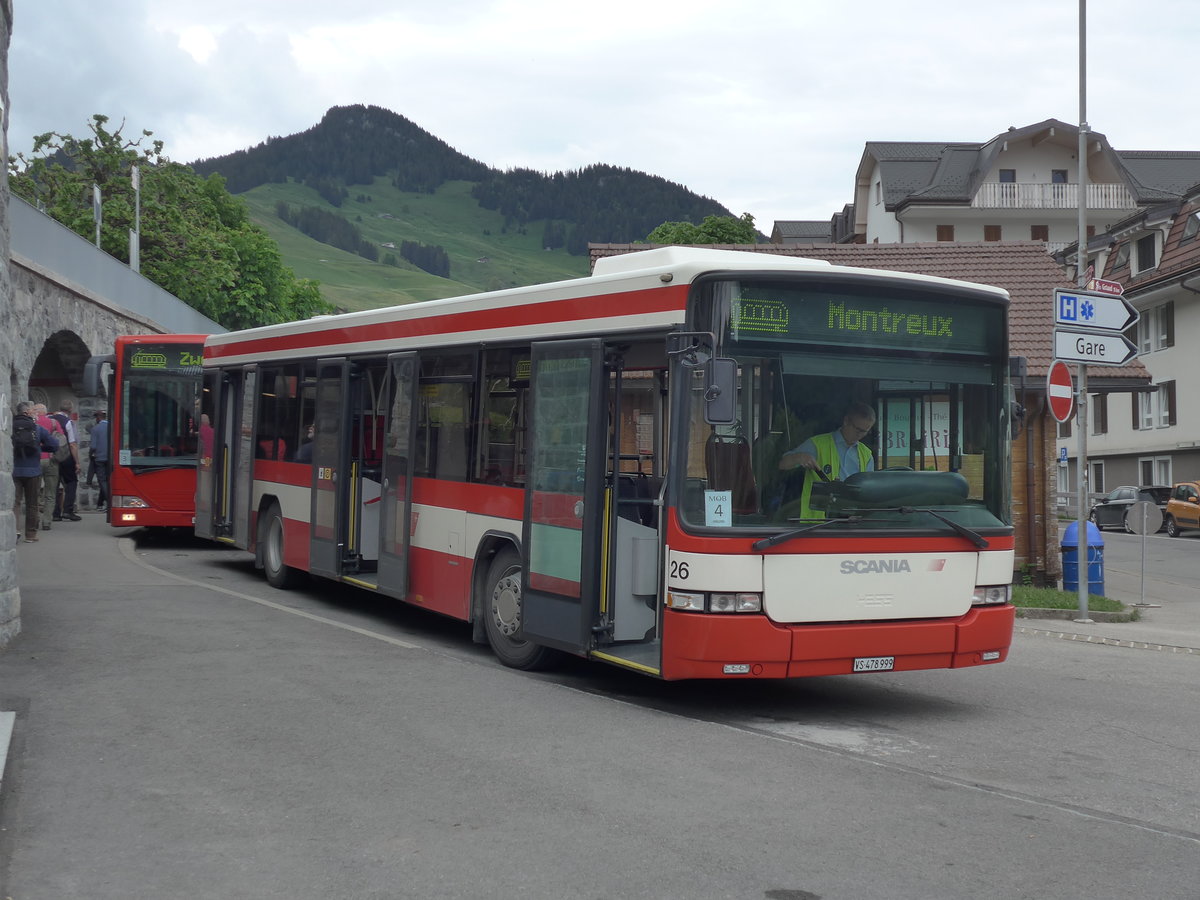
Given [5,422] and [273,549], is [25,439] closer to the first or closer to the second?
[273,549]

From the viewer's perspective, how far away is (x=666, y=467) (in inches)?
330

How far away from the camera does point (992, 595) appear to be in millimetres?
8977

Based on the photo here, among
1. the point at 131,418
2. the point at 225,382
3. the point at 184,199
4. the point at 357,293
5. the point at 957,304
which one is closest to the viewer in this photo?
the point at 957,304

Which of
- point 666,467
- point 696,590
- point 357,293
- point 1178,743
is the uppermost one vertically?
point 357,293

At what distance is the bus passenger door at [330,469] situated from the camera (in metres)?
13.0

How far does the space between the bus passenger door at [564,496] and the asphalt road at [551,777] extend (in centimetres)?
54

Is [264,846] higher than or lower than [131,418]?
lower

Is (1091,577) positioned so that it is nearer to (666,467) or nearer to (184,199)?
(666,467)

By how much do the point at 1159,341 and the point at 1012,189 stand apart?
786 inches

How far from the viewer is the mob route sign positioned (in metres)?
14.7

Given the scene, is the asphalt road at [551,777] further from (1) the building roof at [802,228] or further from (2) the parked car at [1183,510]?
(1) the building roof at [802,228]

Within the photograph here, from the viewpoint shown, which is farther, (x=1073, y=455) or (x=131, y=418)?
(x=1073, y=455)

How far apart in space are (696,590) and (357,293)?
175333 millimetres

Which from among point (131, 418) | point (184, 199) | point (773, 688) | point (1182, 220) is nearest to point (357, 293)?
point (184, 199)
